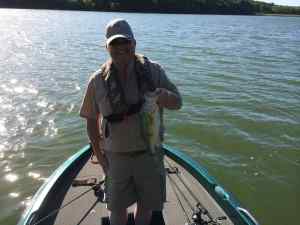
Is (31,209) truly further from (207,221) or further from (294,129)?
(294,129)

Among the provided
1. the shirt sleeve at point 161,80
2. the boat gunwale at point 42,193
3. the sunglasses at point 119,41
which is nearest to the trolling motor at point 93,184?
the boat gunwale at point 42,193

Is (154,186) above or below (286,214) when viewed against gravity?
above

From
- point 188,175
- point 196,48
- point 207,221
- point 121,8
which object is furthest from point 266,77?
point 121,8

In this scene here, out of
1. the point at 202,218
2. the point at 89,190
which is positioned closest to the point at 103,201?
the point at 89,190

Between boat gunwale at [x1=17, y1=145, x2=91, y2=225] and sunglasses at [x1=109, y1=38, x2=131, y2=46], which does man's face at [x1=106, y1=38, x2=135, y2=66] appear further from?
boat gunwale at [x1=17, y1=145, x2=91, y2=225]

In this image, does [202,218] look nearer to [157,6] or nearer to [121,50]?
[121,50]

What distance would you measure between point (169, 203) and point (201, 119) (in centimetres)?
654

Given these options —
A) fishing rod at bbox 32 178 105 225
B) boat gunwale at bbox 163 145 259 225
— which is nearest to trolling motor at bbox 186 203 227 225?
boat gunwale at bbox 163 145 259 225

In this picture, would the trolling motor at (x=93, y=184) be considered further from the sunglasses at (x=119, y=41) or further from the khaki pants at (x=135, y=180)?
the sunglasses at (x=119, y=41)

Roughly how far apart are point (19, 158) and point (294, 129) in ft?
22.8

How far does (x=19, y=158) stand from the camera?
31.2 ft

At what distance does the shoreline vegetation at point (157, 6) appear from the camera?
76.7 metres

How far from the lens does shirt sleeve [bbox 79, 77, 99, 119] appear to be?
4148 millimetres

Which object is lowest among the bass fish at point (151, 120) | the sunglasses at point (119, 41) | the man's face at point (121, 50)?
the bass fish at point (151, 120)
